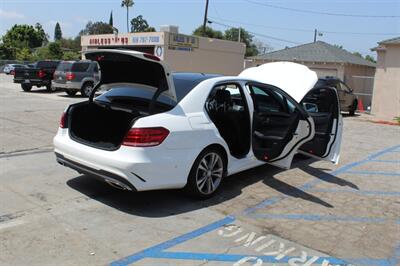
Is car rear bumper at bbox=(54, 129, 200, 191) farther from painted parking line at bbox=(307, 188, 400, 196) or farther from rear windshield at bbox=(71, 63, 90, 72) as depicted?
rear windshield at bbox=(71, 63, 90, 72)

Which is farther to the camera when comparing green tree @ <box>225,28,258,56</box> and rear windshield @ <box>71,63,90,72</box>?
green tree @ <box>225,28,258,56</box>

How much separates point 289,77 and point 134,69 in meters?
2.82

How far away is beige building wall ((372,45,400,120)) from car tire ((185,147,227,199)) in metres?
16.2

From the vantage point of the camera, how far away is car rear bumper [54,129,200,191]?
15.4 ft

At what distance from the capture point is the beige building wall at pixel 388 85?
19484 mm

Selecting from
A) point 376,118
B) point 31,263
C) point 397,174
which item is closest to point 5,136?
point 31,263

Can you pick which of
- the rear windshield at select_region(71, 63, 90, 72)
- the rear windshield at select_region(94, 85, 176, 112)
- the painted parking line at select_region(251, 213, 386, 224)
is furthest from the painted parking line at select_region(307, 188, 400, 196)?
the rear windshield at select_region(71, 63, 90, 72)

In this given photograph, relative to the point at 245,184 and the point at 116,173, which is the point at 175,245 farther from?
the point at 245,184

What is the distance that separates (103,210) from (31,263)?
1391 mm

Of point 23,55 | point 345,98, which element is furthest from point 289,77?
point 23,55

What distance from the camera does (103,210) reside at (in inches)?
199

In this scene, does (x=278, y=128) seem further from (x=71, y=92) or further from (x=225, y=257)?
(x=71, y=92)

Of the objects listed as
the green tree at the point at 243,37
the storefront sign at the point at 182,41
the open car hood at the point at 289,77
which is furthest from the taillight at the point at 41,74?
the green tree at the point at 243,37

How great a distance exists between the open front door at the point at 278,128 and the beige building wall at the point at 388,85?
14.8 meters
